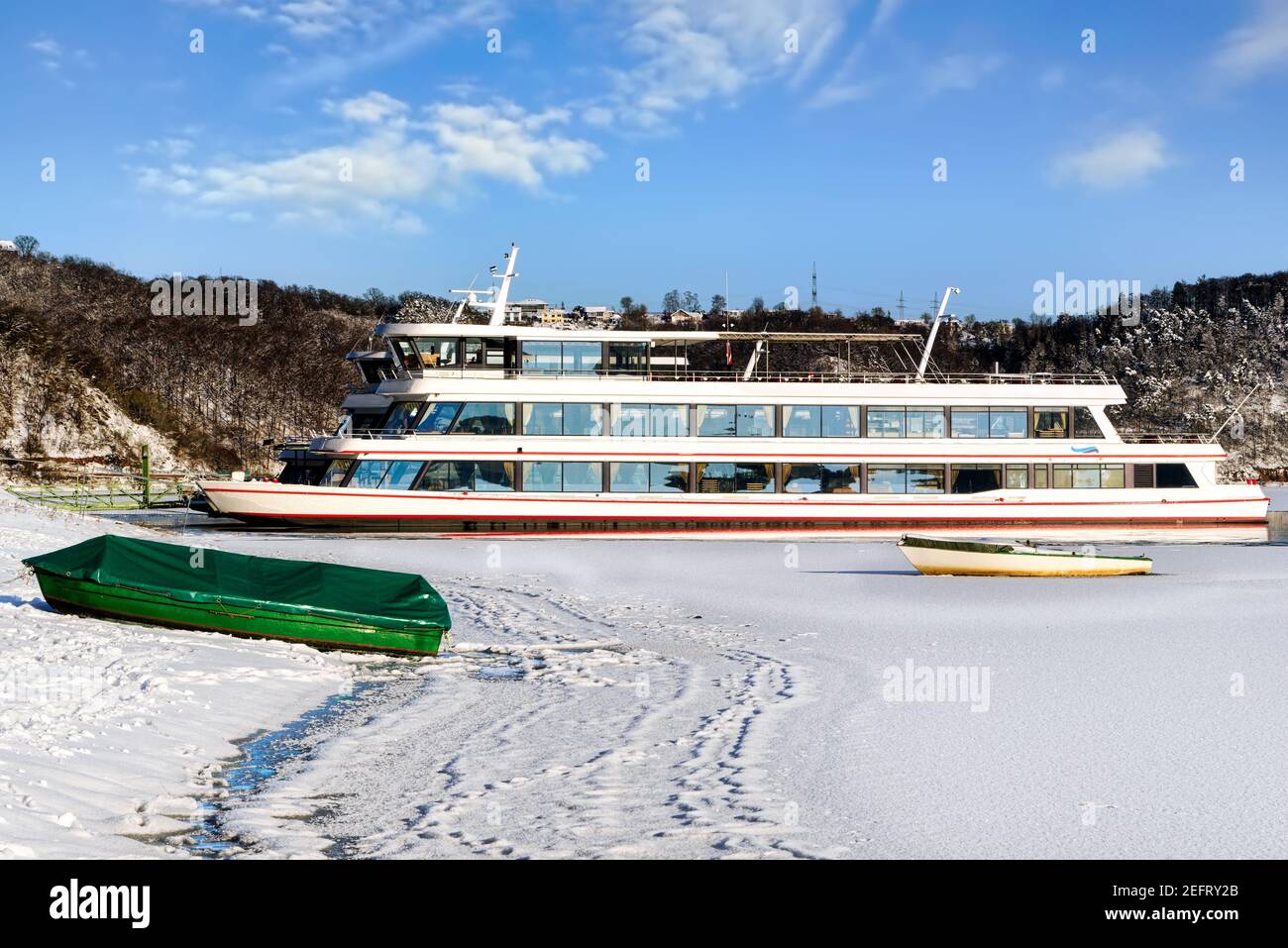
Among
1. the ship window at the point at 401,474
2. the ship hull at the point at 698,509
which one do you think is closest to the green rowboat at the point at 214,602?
the ship hull at the point at 698,509

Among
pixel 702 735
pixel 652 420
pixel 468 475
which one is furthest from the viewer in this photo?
pixel 652 420

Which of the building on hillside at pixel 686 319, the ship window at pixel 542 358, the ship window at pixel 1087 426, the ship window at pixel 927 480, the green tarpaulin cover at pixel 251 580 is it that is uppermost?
the building on hillside at pixel 686 319

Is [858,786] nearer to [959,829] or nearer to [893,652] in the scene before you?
[959,829]

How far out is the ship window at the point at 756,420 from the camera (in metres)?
38.0

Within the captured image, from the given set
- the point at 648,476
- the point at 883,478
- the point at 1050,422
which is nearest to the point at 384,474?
the point at 648,476

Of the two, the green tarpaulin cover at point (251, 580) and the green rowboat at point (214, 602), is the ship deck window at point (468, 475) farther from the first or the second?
the green rowboat at point (214, 602)

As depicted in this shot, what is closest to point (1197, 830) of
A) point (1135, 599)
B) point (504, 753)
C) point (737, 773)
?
point (737, 773)

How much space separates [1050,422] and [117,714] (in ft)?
111

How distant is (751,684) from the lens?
13.8m

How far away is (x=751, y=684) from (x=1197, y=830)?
6.36m

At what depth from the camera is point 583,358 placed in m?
38.3

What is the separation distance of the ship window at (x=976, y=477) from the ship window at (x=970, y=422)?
3.66ft

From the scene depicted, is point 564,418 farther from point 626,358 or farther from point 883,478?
point 883,478
